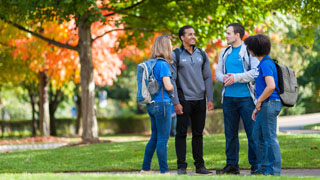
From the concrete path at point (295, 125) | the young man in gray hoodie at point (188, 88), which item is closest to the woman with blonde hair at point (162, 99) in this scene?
the young man in gray hoodie at point (188, 88)

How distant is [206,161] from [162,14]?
30.6ft

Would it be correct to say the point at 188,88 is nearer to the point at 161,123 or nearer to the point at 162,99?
the point at 162,99

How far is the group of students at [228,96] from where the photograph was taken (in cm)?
711

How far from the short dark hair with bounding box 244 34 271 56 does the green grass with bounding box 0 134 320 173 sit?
310 cm

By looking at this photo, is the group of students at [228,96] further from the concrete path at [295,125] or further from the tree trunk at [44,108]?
the tree trunk at [44,108]

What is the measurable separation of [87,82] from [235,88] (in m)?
10.9

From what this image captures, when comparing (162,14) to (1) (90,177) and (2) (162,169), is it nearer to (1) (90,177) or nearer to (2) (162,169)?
(2) (162,169)

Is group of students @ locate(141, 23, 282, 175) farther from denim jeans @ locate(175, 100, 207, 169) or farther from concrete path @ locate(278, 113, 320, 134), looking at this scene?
concrete path @ locate(278, 113, 320, 134)

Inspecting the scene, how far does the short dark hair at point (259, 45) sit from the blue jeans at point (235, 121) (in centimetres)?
79

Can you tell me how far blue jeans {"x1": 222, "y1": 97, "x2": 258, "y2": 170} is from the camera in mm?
7684

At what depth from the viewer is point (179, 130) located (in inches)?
313

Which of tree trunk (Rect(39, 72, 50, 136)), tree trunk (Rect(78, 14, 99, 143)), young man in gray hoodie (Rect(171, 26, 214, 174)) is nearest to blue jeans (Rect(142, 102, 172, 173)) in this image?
young man in gray hoodie (Rect(171, 26, 214, 174))

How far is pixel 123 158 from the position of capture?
11.3 meters

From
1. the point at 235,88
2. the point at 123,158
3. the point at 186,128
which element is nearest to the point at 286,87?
the point at 235,88
